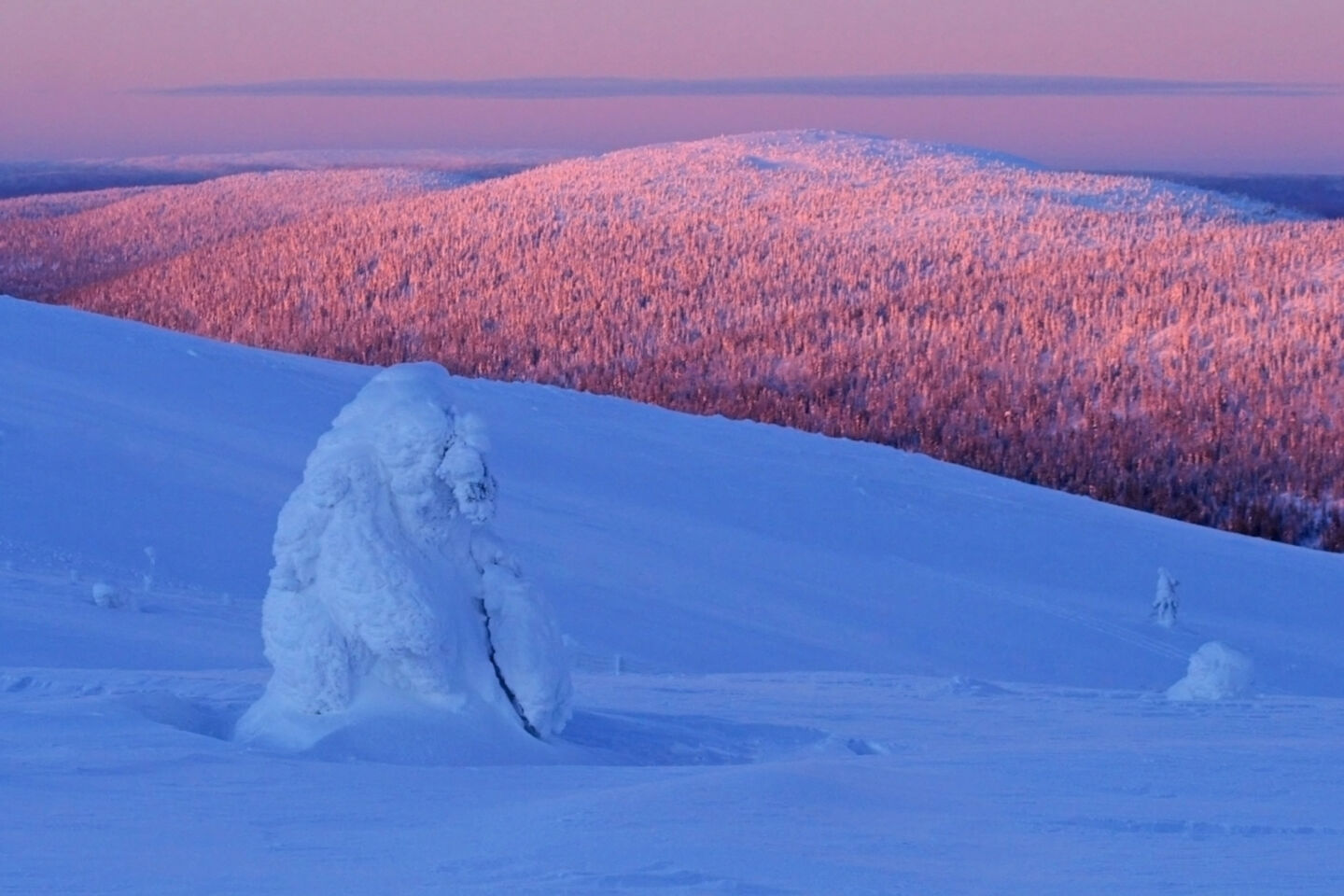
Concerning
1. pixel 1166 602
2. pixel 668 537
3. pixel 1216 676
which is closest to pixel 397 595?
pixel 1216 676

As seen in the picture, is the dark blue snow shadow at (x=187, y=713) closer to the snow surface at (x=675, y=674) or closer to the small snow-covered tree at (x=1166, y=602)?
the snow surface at (x=675, y=674)

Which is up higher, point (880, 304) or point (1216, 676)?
point (1216, 676)

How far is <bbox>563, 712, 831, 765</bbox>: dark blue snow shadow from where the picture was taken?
498cm

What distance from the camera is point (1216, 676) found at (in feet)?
22.0

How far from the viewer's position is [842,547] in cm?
1122

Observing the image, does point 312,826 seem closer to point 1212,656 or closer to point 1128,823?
point 1128,823

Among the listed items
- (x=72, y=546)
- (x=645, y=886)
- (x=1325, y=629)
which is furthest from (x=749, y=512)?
Result: (x=645, y=886)

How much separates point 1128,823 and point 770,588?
6145 millimetres

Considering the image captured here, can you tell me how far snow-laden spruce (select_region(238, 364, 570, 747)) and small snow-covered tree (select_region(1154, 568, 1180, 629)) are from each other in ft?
21.3

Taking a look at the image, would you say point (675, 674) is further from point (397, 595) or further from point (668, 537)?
point (397, 595)

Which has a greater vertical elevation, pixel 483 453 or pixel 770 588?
pixel 483 453

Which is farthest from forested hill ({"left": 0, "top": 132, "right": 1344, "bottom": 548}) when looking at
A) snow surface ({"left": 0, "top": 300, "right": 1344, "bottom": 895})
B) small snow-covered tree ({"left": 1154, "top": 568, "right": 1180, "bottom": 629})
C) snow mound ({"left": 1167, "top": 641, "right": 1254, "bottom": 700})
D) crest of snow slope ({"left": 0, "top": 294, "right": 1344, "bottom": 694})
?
snow mound ({"left": 1167, "top": 641, "right": 1254, "bottom": 700})

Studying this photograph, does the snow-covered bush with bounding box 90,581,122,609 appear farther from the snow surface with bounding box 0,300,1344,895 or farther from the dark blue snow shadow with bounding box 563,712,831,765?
the dark blue snow shadow with bounding box 563,712,831,765

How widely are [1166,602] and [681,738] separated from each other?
602 centimetres
